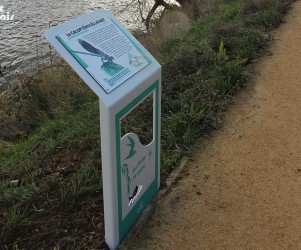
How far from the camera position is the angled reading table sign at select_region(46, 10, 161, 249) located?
2455 millimetres

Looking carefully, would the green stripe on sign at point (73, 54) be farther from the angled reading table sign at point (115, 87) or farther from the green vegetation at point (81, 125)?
the green vegetation at point (81, 125)

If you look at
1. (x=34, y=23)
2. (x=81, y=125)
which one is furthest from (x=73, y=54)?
(x=34, y=23)

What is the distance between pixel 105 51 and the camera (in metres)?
2.61

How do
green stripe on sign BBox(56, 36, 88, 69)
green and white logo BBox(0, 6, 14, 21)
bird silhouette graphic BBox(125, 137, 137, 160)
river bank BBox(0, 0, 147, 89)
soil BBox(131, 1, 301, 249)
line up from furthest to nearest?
1. green and white logo BBox(0, 6, 14, 21)
2. river bank BBox(0, 0, 147, 89)
3. soil BBox(131, 1, 301, 249)
4. bird silhouette graphic BBox(125, 137, 137, 160)
5. green stripe on sign BBox(56, 36, 88, 69)

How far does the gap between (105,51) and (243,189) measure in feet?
6.18

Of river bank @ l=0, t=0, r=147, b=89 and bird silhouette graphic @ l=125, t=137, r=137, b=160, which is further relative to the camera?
river bank @ l=0, t=0, r=147, b=89

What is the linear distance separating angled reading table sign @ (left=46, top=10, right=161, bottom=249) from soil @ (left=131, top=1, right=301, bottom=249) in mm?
437

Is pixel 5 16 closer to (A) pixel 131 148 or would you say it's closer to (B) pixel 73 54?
(A) pixel 131 148

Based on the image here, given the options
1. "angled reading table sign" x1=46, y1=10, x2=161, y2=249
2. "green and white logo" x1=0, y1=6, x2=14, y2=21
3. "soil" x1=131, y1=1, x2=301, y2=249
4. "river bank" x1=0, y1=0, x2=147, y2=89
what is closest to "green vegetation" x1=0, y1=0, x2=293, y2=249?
"soil" x1=131, y1=1, x2=301, y2=249

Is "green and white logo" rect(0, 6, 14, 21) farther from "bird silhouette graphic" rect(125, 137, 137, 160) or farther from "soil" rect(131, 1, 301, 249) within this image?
"bird silhouette graphic" rect(125, 137, 137, 160)

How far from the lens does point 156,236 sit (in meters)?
3.25

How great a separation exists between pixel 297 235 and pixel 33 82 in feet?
16.2

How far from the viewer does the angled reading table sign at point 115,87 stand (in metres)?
2.46

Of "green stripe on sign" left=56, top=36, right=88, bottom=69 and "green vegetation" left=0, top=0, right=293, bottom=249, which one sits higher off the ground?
"green stripe on sign" left=56, top=36, right=88, bottom=69
